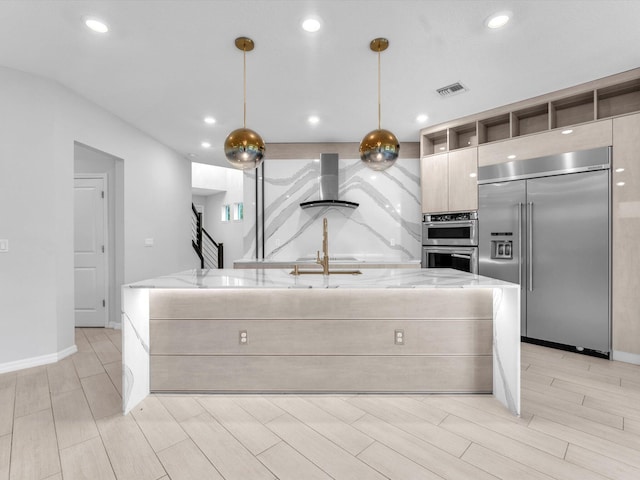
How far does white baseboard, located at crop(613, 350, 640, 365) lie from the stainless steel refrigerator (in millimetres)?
71

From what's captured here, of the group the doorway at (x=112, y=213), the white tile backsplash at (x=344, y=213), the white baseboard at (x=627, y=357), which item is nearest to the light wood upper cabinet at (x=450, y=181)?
the white tile backsplash at (x=344, y=213)

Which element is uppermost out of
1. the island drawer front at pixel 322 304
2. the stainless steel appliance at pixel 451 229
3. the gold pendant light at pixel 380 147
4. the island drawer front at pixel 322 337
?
the gold pendant light at pixel 380 147

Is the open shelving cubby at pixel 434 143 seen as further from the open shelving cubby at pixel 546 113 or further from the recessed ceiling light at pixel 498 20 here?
the recessed ceiling light at pixel 498 20

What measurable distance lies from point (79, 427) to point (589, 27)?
429 cm

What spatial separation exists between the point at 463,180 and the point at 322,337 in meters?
2.89

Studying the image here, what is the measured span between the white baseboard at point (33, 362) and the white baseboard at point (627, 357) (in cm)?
525

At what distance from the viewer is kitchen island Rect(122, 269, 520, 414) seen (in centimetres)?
221

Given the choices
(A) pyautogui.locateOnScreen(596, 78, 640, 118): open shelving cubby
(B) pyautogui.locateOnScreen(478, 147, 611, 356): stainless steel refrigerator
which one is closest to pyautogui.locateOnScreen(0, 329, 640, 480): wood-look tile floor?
(B) pyautogui.locateOnScreen(478, 147, 611, 356): stainless steel refrigerator

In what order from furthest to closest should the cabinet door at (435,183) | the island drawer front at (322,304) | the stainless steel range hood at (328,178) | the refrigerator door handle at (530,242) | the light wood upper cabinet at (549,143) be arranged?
the stainless steel range hood at (328,178), the cabinet door at (435,183), the refrigerator door handle at (530,242), the light wood upper cabinet at (549,143), the island drawer front at (322,304)

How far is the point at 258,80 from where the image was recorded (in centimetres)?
298

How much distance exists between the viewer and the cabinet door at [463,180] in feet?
12.8

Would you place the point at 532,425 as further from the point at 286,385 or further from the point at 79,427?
the point at 79,427

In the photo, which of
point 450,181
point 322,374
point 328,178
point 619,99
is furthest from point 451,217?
point 322,374

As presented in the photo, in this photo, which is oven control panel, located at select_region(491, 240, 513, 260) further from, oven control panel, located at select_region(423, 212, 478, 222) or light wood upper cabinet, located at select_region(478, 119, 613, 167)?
light wood upper cabinet, located at select_region(478, 119, 613, 167)
